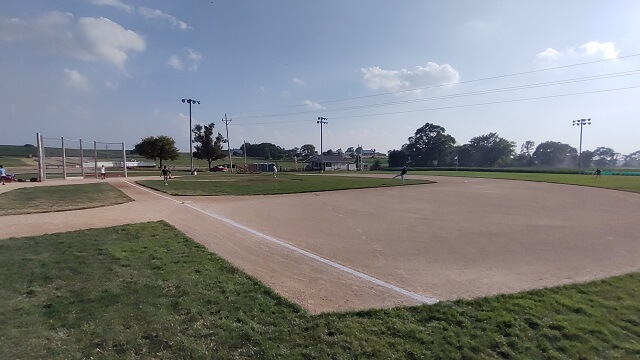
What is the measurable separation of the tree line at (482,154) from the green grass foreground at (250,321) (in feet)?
346

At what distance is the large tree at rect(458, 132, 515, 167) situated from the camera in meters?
108

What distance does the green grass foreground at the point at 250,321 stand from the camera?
361 centimetres

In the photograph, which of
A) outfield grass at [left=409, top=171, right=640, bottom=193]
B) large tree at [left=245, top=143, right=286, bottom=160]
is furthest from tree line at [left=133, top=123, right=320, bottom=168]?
large tree at [left=245, top=143, right=286, bottom=160]

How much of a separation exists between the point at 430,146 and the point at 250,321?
114304mm

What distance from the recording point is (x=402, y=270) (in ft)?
21.5

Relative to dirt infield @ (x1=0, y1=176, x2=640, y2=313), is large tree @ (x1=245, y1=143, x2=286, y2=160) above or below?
above

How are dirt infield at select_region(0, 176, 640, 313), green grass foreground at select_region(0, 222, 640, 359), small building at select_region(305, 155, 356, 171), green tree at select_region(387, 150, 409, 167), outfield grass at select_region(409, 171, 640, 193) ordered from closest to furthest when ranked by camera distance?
green grass foreground at select_region(0, 222, 640, 359) → dirt infield at select_region(0, 176, 640, 313) → outfield grass at select_region(409, 171, 640, 193) → small building at select_region(305, 155, 356, 171) → green tree at select_region(387, 150, 409, 167)

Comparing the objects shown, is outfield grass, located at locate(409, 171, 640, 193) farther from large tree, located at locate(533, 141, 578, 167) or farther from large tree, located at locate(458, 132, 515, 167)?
large tree, located at locate(533, 141, 578, 167)

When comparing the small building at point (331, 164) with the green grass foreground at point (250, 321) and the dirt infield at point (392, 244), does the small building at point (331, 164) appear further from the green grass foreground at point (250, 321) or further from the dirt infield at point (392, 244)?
the green grass foreground at point (250, 321)

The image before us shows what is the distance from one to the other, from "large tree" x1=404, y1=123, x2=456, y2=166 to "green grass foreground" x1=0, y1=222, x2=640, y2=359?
109233mm

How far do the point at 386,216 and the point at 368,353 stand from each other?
9.90 m

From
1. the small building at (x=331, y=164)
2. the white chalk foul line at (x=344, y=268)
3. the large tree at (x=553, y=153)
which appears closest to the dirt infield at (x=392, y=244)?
the white chalk foul line at (x=344, y=268)

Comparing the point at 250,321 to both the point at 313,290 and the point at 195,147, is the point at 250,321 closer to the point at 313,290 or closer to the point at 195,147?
the point at 313,290

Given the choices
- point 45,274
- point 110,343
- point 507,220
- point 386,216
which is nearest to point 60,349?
point 110,343
